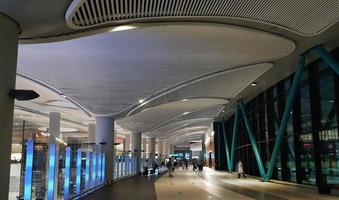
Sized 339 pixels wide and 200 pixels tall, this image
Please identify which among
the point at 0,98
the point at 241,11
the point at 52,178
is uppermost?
the point at 241,11

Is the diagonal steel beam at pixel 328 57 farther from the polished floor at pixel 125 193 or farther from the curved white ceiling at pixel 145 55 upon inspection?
the polished floor at pixel 125 193

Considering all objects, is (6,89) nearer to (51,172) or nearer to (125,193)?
(51,172)

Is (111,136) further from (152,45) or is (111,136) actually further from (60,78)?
(152,45)

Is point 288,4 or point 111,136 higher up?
point 288,4

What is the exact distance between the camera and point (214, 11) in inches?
340

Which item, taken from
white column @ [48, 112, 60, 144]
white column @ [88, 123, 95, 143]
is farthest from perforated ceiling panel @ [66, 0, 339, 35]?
Answer: white column @ [88, 123, 95, 143]

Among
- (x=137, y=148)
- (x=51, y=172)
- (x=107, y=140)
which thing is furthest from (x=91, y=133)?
(x=51, y=172)

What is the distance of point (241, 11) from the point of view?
350 inches

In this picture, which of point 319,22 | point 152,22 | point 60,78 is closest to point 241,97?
point 60,78

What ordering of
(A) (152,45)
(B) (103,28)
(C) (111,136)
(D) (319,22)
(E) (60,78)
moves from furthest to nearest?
1. (C) (111,136)
2. (E) (60,78)
3. (A) (152,45)
4. (D) (319,22)
5. (B) (103,28)

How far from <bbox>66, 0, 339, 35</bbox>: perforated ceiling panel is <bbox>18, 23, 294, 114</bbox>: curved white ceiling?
1.70 metres

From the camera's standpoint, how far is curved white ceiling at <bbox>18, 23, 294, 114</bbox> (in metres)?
12.5

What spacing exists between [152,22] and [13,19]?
294 cm

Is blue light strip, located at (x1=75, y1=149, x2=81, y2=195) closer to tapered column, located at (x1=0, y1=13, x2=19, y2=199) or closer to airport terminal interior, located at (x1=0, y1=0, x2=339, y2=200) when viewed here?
airport terminal interior, located at (x1=0, y1=0, x2=339, y2=200)
